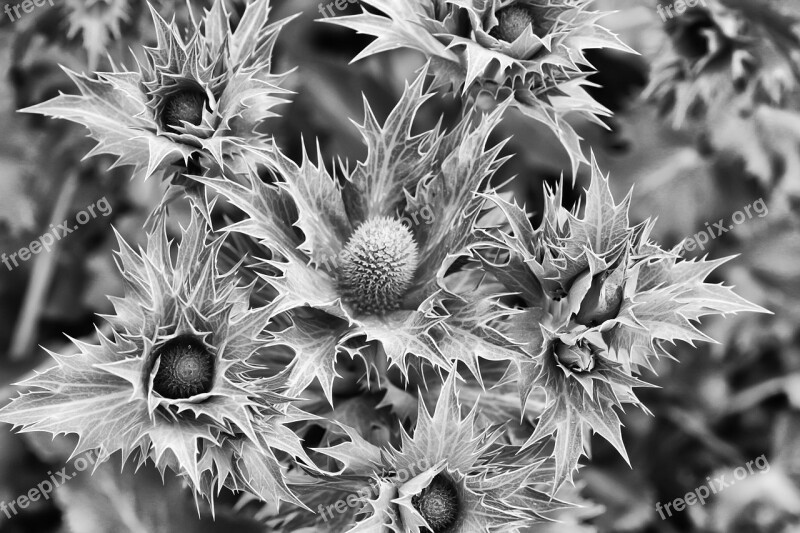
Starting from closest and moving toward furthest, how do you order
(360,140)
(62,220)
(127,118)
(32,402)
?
(32,402) < (127,118) < (62,220) < (360,140)

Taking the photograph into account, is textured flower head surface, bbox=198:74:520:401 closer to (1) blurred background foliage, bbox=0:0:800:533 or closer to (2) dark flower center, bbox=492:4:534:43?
(2) dark flower center, bbox=492:4:534:43

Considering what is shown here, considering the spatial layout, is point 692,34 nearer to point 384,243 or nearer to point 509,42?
point 509,42

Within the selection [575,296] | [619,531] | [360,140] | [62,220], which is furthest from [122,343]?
[619,531]

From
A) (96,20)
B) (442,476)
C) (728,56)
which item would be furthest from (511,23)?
(728,56)

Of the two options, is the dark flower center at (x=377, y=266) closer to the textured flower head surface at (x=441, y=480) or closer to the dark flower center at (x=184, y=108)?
the textured flower head surface at (x=441, y=480)

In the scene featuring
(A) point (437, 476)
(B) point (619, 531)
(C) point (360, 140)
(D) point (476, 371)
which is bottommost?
(B) point (619, 531)

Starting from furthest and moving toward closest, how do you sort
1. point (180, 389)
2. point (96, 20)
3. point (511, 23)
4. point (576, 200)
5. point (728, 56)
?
point (576, 200)
point (728, 56)
point (96, 20)
point (511, 23)
point (180, 389)

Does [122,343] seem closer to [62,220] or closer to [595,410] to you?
[595,410]
